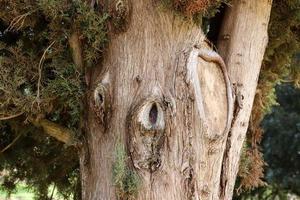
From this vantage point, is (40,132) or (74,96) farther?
(40,132)

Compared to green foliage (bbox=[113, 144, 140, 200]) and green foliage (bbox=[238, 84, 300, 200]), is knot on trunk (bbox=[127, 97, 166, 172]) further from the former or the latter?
green foliage (bbox=[238, 84, 300, 200])

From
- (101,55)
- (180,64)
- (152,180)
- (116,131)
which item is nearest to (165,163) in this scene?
(152,180)

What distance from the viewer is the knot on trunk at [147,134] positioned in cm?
310

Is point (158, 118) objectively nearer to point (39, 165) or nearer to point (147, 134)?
point (147, 134)

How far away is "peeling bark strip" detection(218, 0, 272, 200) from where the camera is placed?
359 cm

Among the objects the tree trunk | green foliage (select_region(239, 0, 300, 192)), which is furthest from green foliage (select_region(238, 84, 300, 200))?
the tree trunk

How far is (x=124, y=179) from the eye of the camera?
10.2 ft

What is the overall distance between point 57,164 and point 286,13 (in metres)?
2.61

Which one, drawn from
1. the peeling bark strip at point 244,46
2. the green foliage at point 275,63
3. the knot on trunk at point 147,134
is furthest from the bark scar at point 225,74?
the green foliage at point 275,63

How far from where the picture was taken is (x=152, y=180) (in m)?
3.14

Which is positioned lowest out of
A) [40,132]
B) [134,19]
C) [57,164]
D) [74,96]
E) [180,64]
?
[57,164]

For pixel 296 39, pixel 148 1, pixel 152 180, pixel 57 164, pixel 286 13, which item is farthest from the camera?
pixel 57 164

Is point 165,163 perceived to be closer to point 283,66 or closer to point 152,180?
point 152,180

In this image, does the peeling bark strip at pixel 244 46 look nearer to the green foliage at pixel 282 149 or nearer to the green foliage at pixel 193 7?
the green foliage at pixel 193 7
